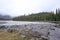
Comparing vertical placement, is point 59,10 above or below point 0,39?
above

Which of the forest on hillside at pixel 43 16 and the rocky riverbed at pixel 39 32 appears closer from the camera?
the rocky riverbed at pixel 39 32

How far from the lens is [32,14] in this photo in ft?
263

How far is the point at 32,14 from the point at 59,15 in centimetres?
2599

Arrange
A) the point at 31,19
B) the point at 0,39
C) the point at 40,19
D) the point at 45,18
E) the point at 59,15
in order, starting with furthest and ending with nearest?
the point at 31,19, the point at 40,19, the point at 45,18, the point at 59,15, the point at 0,39

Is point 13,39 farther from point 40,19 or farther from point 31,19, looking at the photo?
point 31,19

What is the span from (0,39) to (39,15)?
6361cm

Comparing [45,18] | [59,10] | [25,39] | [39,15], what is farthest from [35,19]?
[25,39]

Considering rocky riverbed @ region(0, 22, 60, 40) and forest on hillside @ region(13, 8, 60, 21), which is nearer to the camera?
rocky riverbed @ region(0, 22, 60, 40)

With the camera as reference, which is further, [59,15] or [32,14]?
[32,14]

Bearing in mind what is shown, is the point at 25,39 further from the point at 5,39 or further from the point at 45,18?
the point at 45,18

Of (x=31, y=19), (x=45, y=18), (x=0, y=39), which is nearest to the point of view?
(x=0, y=39)

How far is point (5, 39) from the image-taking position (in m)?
12.0

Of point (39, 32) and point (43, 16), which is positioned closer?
point (39, 32)

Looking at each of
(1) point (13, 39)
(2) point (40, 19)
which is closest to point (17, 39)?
(1) point (13, 39)
